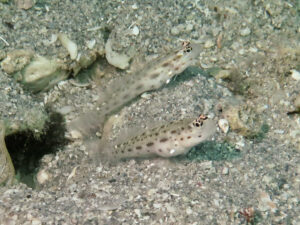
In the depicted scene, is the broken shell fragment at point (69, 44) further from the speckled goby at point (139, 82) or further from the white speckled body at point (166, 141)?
the white speckled body at point (166, 141)

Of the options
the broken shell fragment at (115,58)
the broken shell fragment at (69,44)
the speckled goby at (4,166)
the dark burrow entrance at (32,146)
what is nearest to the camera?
the speckled goby at (4,166)

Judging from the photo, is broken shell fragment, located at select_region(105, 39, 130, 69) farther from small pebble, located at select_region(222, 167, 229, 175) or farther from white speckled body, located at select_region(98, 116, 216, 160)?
small pebble, located at select_region(222, 167, 229, 175)

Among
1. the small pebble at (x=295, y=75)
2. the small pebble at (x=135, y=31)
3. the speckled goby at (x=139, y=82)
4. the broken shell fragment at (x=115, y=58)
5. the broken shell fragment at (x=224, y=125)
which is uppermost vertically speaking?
the small pebble at (x=135, y=31)

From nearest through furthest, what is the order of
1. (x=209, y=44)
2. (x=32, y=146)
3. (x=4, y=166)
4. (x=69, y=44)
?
1. (x=4, y=166)
2. (x=32, y=146)
3. (x=69, y=44)
4. (x=209, y=44)

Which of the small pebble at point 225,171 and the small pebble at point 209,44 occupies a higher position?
the small pebble at point 209,44

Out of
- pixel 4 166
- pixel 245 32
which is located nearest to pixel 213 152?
pixel 4 166

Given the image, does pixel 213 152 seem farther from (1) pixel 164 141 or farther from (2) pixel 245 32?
(2) pixel 245 32

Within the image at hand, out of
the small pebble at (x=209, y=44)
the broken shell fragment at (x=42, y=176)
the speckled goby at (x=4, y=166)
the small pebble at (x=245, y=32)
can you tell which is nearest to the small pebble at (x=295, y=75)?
the small pebble at (x=245, y=32)
